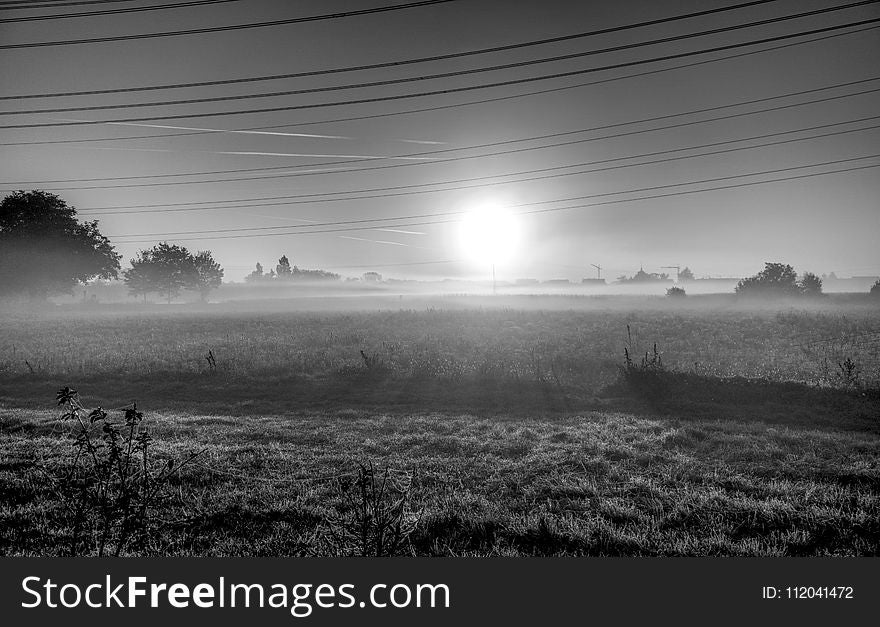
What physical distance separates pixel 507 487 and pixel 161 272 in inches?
4496

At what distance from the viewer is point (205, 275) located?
373 feet

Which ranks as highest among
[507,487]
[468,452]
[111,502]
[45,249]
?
[45,249]

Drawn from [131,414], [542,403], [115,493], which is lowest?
[542,403]

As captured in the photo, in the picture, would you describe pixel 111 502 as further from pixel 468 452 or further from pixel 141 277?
pixel 141 277

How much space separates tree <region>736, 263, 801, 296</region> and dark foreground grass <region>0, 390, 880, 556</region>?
245 feet

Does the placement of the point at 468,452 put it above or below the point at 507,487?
below

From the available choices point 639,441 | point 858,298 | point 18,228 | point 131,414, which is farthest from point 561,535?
point 18,228

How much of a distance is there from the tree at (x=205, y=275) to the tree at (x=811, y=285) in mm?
121422

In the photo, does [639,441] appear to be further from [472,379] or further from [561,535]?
[472,379]

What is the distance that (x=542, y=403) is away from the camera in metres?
13.3

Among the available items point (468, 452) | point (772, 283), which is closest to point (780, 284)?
point (772, 283)

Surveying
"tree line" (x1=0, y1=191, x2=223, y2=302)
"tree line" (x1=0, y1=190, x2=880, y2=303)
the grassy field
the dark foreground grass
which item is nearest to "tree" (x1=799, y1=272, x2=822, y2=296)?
"tree line" (x1=0, y1=190, x2=880, y2=303)

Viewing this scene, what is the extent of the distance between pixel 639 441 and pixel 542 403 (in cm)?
426

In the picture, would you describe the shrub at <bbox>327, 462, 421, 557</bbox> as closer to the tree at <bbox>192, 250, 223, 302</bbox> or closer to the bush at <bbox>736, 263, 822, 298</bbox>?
the bush at <bbox>736, 263, 822, 298</bbox>
